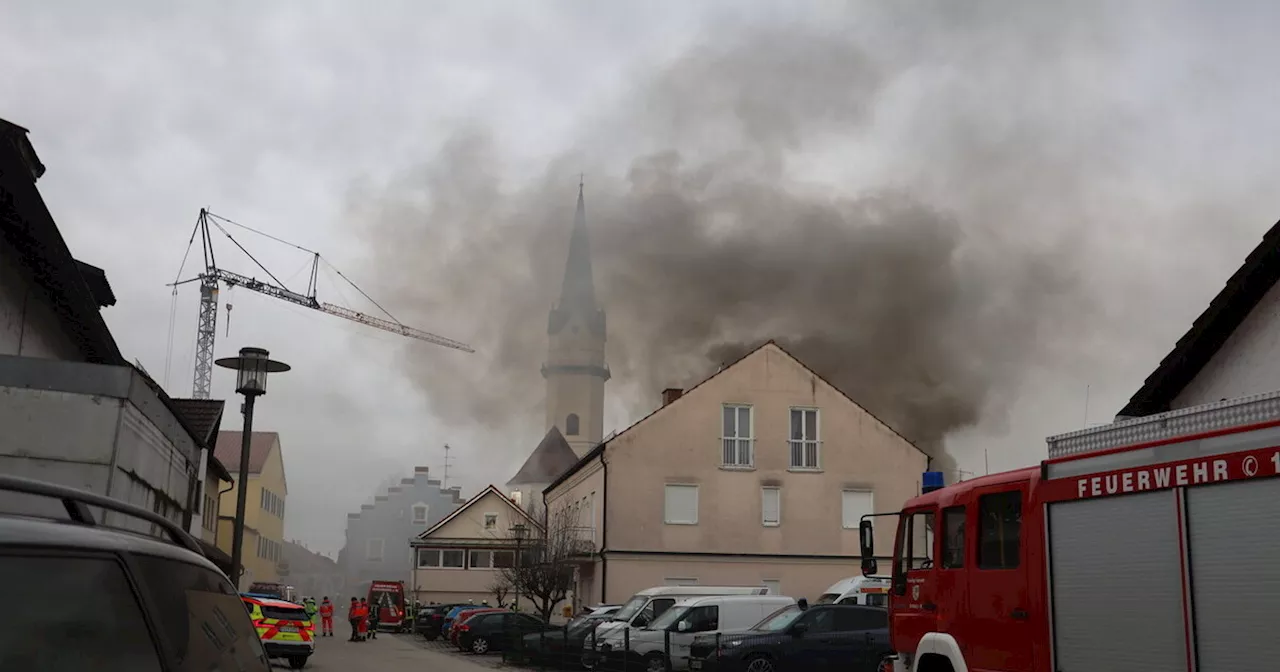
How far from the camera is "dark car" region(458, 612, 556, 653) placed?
33.7 metres

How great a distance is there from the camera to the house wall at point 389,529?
9275cm

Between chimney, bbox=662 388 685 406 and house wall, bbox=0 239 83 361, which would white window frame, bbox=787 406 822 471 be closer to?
chimney, bbox=662 388 685 406

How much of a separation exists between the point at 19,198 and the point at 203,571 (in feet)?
33.1

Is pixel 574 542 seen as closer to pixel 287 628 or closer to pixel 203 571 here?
pixel 287 628

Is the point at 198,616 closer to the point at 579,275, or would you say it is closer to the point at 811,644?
the point at 811,644

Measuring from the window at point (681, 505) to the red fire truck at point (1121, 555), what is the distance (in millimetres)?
28311

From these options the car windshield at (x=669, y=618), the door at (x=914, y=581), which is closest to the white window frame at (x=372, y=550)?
the car windshield at (x=669, y=618)

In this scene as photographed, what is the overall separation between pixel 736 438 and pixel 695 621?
60.5 ft

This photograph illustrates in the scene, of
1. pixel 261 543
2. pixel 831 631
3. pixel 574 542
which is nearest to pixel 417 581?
pixel 261 543

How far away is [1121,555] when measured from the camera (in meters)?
8.48

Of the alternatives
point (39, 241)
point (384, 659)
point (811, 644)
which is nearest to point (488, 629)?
point (384, 659)

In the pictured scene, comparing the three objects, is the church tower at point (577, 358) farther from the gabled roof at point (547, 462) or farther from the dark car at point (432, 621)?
the dark car at point (432, 621)

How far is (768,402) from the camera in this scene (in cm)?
4084

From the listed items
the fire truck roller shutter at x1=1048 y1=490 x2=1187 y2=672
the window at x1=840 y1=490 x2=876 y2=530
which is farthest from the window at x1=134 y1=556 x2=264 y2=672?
the window at x1=840 y1=490 x2=876 y2=530
